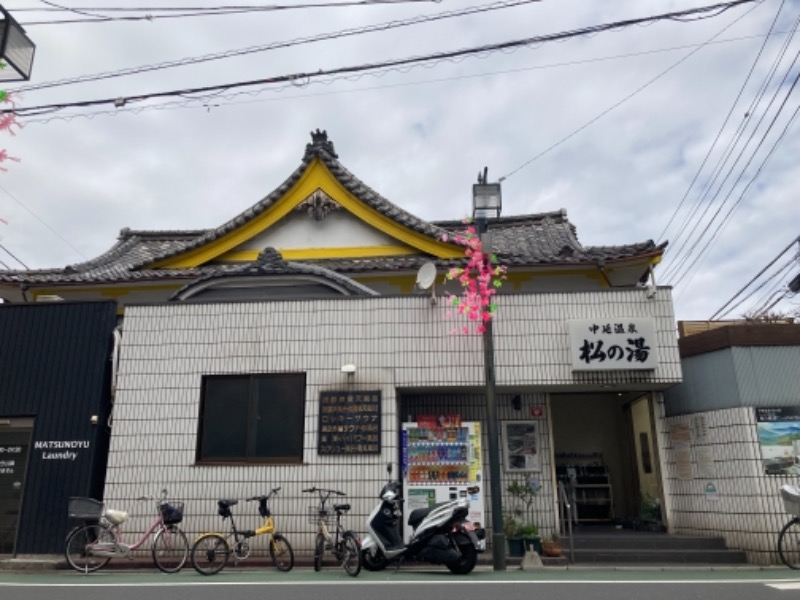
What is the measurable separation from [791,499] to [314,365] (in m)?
7.08

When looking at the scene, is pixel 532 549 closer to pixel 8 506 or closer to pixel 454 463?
pixel 454 463

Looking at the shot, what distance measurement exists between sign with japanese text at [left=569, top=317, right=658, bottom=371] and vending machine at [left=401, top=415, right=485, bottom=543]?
204cm

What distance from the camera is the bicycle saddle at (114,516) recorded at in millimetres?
9039

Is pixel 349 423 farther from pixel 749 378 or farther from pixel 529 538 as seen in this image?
pixel 749 378

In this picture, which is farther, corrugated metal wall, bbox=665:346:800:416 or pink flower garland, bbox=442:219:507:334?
pink flower garland, bbox=442:219:507:334

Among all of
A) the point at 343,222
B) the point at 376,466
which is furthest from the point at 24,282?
the point at 376,466

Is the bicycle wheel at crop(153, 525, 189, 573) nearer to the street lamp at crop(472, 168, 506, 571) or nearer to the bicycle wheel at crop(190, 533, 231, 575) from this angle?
the bicycle wheel at crop(190, 533, 231, 575)

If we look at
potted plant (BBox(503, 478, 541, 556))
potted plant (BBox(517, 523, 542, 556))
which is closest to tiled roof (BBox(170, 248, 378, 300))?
potted plant (BBox(503, 478, 541, 556))

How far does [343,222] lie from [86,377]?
6.22 metres

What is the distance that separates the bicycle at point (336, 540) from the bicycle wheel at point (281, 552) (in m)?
0.37

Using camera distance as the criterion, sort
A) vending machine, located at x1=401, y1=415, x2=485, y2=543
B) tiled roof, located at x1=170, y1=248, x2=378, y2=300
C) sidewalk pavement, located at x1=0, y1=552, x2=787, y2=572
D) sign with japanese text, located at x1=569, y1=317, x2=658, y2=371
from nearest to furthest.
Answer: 1. sidewalk pavement, located at x1=0, y1=552, x2=787, y2=572
2. vending machine, located at x1=401, y1=415, x2=485, y2=543
3. sign with japanese text, located at x1=569, y1=317, x2=658, y2=371
4. tiled roof, located at x1=170, y1=248, x2=378, y2=300

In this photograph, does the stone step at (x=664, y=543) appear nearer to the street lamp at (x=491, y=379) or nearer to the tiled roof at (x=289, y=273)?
the street lamp at (x=491, y=379)

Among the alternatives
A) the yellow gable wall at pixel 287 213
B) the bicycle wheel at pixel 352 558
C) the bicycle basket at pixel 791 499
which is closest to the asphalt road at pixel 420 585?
the bicycle wheel at pixel 352 558

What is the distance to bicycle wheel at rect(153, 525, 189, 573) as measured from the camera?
8781mm
